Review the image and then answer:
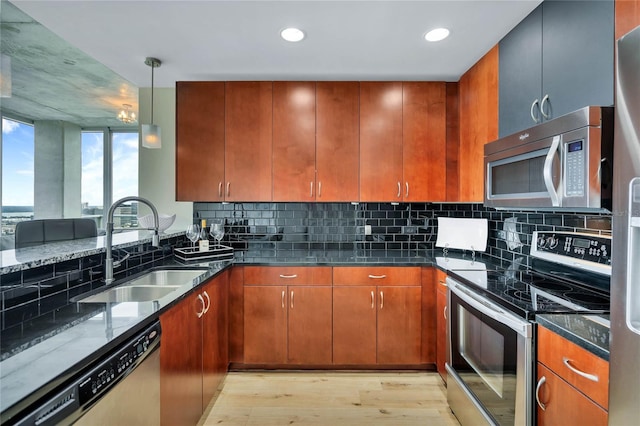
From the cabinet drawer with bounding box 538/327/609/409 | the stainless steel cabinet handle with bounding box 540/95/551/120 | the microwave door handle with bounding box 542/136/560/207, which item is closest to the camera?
the cabinet drawer with bounding box 538/327/609/409

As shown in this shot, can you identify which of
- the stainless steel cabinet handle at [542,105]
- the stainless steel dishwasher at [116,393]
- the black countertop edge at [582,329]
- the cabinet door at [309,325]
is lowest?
the cabinet door at [309,325]

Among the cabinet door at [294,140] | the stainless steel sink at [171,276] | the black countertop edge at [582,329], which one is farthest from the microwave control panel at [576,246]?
the stainless steel sink at [171,276]

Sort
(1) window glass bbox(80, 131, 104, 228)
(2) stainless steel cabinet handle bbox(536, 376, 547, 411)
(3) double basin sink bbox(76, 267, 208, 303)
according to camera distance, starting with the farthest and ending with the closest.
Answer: (1) window glass bbox(80, 131, 104, 228), (3) double basin sink bbox(76, 267, 208, 303), (2) stainless steel cabinet handle bbox(536, 376, 547, 411)

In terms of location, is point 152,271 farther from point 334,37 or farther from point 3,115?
point 3,115

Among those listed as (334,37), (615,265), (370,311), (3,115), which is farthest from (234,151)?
(3,115)

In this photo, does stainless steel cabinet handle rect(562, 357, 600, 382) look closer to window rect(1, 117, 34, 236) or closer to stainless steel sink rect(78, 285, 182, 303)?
stainless steel sink rect(78, 285, 182, 303)

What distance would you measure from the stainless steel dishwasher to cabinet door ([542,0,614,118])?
196 centimetres

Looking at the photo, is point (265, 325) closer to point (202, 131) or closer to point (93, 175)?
point (202, 131)

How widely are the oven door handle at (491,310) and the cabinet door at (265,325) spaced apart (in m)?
1.21

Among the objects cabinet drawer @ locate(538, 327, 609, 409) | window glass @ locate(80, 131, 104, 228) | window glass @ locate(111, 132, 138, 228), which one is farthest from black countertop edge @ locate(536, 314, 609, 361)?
window glass @ locate(80, 131, 104, 228)

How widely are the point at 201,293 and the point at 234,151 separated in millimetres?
1275

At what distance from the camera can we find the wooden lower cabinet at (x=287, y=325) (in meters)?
2.42

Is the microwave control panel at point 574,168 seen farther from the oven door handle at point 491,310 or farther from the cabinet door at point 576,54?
the oven door handle at point 491,310

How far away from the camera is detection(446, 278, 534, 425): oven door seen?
1289 millimetres
